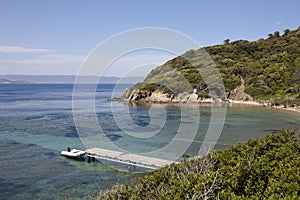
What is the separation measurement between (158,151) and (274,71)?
5515 cm

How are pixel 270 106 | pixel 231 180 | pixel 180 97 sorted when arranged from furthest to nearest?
1. pixel 180 97
2. pixel 270 106
3. pixel 231 180

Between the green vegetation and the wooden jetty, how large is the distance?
8317 mm

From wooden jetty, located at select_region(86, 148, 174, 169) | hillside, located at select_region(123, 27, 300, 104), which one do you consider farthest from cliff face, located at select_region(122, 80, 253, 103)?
wooden jetty, located at select_region(86, 148, 174, 169)

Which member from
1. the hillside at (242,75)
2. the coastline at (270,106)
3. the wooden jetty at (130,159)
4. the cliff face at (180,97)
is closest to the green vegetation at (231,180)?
the wooden jetty at (130,159)

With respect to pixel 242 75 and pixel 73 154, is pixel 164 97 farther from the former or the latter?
pixel 73 154

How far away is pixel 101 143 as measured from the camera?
3095 cm

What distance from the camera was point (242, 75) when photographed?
7556 cm

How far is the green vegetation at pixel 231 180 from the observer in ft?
28.0

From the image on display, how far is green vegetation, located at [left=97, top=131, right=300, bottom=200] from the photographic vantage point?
854 cm

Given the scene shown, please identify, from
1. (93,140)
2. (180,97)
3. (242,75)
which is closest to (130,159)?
(93,140)

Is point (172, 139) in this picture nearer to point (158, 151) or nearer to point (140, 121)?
point (158, 151)

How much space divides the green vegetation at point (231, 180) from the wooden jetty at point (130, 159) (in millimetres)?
8317

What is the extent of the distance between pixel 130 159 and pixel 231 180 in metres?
14.2

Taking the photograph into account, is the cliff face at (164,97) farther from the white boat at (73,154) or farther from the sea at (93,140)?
the white boat at (73,154)
